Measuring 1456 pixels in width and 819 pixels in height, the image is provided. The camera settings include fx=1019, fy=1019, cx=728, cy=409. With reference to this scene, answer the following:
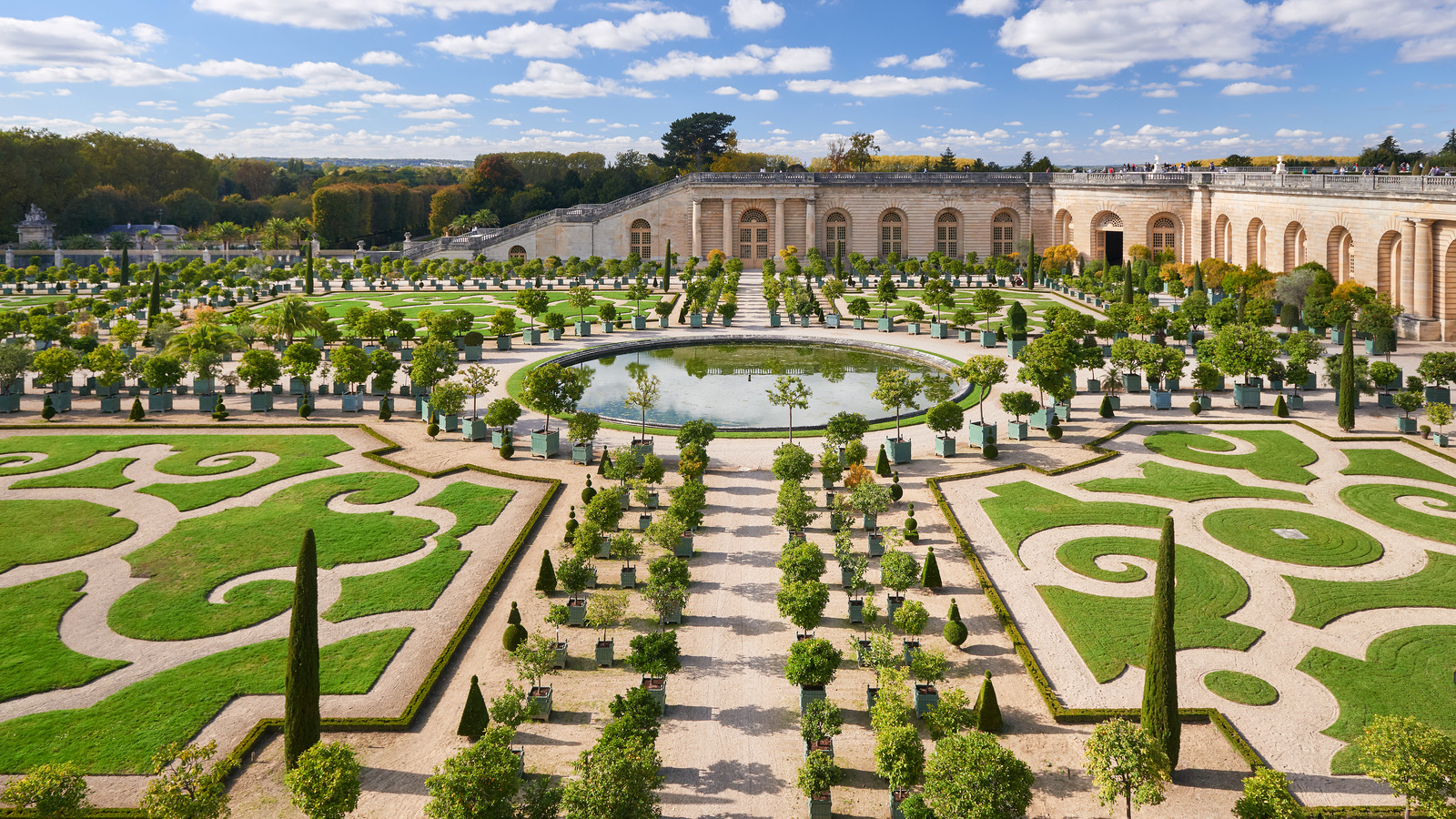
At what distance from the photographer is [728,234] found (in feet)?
308

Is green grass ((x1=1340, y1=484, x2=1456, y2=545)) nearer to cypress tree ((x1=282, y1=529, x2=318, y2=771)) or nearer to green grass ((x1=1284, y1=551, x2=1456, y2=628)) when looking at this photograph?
green grass ((x1=1284, y1=551, x2=1456, y2=628))

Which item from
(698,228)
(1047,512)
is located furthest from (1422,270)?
(698,228)

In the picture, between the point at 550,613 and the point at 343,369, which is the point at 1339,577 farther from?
the point at 343,369

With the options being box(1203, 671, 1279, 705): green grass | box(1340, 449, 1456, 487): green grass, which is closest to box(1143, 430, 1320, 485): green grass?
box(1340, 449, 1456, 487): green grass

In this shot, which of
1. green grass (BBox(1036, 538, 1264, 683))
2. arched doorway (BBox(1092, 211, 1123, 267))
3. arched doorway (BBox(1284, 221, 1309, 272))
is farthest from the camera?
arched doorway (BBox(1092, 211, 1123, 267))

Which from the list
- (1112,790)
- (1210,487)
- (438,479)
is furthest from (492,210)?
(1112,790)

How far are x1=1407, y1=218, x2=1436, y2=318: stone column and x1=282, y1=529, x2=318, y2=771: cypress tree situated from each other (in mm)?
55989

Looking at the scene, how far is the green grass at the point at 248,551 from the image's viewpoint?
22.8 meters

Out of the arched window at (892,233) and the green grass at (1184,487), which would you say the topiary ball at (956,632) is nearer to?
the green grass at (1184,487)

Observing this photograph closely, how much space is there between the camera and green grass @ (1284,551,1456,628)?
2291 cm

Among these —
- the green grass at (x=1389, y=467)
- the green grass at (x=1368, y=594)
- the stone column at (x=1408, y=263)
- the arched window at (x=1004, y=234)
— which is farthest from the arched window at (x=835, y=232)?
the green grass at (x=1368, y=594)

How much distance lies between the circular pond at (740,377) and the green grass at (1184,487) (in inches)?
394

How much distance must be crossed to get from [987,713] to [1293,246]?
2356 inches

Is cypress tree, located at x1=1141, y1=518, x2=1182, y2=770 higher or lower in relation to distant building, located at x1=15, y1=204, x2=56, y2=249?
lower
